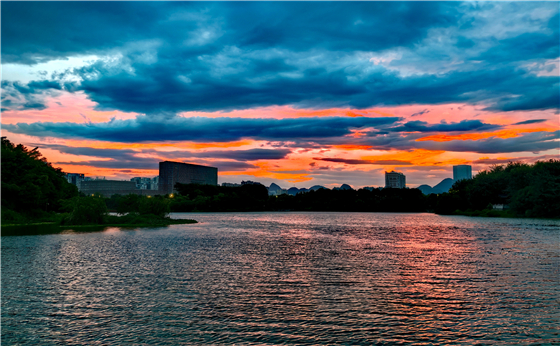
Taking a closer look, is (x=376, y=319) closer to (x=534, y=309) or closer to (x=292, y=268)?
(x=534, y=309)

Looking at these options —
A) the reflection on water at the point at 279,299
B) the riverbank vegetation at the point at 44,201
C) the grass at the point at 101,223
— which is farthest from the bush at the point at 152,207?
the reflection on water at the point at 279,299

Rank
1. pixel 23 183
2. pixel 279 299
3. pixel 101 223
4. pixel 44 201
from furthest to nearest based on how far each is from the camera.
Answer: pixel 44 201
pixel 23 183
pixel 101 223
pixel 279 299

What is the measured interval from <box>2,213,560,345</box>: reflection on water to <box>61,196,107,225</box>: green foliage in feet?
158

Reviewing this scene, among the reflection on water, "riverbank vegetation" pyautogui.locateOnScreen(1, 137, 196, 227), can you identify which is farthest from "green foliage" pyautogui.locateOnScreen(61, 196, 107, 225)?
the reflection on water

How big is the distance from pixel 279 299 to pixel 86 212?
258 ft

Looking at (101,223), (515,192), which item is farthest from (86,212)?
(515,192)

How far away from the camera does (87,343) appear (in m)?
16.3

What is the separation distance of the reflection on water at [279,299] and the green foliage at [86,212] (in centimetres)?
4826

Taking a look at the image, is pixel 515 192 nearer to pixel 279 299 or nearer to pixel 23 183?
pixel 279 299

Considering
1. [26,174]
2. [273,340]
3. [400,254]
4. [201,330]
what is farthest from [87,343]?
[26,174]

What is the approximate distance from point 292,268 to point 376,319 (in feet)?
51.1

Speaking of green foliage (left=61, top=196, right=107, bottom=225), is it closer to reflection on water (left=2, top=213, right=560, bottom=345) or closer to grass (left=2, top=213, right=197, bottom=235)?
grass (left=2, top=213, right=197, bottom=235)

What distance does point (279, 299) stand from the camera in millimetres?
23344

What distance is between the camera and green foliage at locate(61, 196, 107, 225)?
286ft
